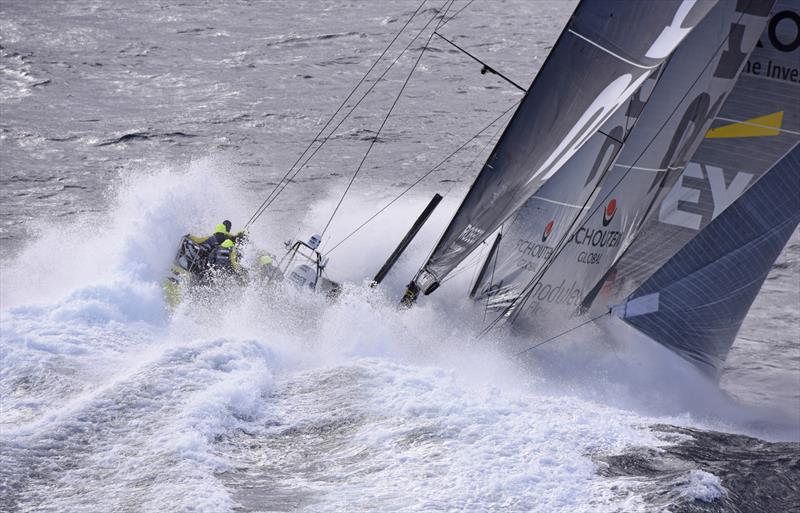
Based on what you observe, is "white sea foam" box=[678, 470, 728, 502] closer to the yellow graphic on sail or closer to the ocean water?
the ocean water

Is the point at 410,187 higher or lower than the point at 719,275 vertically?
Answer: higher

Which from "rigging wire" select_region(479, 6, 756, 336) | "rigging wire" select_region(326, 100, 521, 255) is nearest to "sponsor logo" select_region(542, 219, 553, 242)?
"rigging wire" select_region(479, 6, 756, 336)

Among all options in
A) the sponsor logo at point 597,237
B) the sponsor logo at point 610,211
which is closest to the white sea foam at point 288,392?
the sponsor logo at point 597,237

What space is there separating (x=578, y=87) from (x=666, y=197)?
2410mm

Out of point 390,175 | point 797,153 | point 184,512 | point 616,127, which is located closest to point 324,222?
point 390,175

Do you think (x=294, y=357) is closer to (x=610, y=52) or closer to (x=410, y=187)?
(x=610, y=52)

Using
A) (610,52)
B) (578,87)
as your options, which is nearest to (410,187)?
(578,87)

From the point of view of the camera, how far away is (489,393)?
1045cm

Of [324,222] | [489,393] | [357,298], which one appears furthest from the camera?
[324,222]

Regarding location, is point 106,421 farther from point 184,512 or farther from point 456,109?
point 456,109

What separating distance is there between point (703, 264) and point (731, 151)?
1.32 m

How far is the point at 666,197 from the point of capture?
1280 centimetres

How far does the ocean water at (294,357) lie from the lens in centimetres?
878

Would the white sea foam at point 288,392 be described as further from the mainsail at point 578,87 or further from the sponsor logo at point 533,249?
the mainsail at point 578,87
